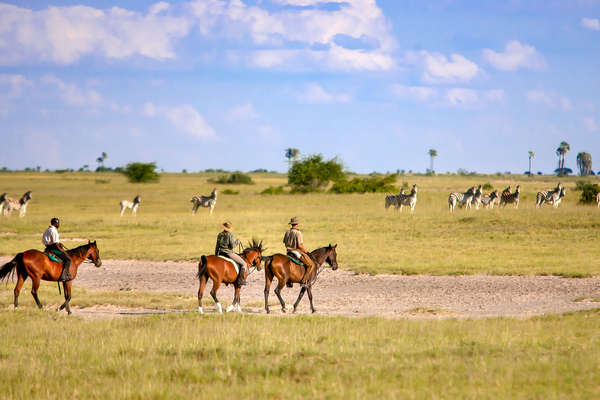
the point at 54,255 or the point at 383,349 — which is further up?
the point at 54,255

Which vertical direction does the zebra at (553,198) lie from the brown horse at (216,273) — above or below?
above

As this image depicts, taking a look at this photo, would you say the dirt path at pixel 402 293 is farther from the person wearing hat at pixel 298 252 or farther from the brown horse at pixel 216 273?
the brown horse at pixel 216 273

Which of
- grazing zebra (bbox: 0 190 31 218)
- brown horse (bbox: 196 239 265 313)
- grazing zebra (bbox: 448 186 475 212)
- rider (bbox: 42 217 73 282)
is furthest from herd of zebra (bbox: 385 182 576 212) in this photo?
rider (bbox: 42 217 73 282)

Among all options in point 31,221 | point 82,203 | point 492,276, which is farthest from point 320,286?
point 82,203

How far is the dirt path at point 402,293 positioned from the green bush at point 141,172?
87285 mm

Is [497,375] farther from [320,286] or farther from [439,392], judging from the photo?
[320,286]

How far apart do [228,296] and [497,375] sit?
11.3 m

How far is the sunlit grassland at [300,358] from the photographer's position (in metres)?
8.41

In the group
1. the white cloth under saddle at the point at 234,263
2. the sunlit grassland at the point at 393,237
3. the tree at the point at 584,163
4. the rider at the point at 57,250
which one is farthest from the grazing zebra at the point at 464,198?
the tree at the point at 584,163

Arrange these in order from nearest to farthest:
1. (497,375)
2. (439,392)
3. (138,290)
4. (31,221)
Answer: (439,392), (497,375), (138,290), (31,221)

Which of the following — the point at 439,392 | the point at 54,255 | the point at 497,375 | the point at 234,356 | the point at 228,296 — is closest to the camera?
the point at 439,392

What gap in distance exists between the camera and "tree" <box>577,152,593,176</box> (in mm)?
138125

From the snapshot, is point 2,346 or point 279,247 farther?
point 279,247

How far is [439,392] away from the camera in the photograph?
8.16 m
